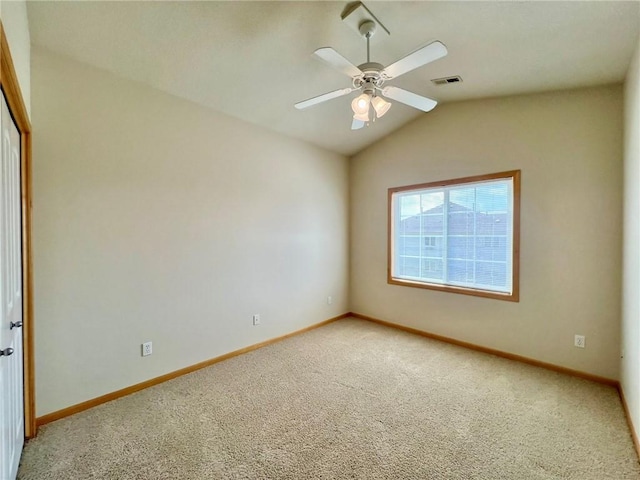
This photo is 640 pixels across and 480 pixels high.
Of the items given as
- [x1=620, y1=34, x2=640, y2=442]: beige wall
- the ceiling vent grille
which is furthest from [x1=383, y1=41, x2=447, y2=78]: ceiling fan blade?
[x1=620, y1=34, x2=640, y2=442]: beige wall

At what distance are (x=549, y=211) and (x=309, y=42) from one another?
9.02 ft

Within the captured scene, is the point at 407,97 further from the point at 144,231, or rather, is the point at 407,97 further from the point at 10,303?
the point at 10,303

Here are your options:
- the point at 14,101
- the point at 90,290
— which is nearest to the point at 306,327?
the point at 90,290

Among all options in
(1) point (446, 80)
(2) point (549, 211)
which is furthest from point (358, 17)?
(2) point (549, 211)

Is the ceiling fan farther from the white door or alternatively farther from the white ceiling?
the white door

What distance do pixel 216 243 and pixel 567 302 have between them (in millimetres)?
3541

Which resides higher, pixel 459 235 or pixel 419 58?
pixel 419 58

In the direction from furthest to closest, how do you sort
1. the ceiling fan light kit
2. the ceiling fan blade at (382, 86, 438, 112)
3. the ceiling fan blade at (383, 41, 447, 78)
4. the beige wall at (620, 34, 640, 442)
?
the ceiling fan blade at (382, 86, 438, 112)
the beige wall at (620, 34, 640, 442)
the ceiling fan light kit
the ceiling fan blade at (383, 41, 447, 78)

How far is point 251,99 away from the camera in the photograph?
9.66 feet

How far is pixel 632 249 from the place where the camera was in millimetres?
2172

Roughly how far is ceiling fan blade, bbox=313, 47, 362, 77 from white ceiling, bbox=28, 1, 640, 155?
1.45 ft

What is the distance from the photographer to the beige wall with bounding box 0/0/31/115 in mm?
1372

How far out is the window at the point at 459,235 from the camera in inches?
127

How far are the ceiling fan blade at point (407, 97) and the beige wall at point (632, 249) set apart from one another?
136cm
